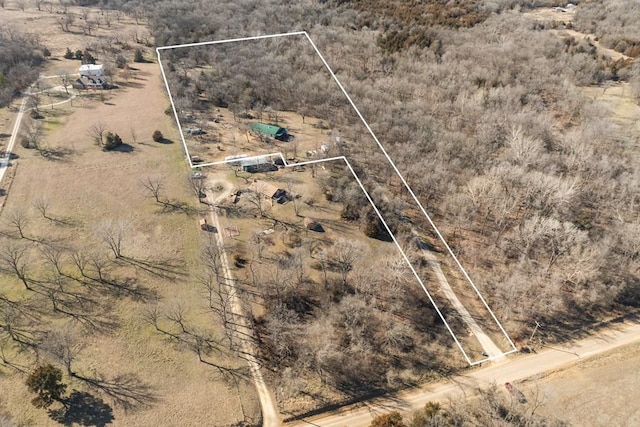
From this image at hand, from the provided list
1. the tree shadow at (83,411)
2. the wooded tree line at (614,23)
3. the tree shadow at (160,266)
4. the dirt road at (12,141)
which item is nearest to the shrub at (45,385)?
the tree shadow at (83,411)

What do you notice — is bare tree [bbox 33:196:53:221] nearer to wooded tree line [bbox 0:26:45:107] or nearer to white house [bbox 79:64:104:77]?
wooded tree line [bbox 0:26:45:107]

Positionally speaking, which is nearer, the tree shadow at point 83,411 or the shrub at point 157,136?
the tree shadow at point 83,411

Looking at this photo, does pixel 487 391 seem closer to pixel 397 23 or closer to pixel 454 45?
pixel 454 45

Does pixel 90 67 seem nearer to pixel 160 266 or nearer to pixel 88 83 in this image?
pixel 88 83

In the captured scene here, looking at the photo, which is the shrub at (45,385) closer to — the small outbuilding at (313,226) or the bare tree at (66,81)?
the small outbuilding at (313,226)

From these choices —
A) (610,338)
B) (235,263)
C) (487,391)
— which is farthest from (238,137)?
(610,338)

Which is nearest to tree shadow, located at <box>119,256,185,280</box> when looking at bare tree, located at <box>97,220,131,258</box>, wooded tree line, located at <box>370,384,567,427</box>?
bare tree, located at <box>97,220,131,258</box>
